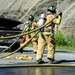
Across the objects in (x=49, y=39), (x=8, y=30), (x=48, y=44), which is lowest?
(x=48, y=44)

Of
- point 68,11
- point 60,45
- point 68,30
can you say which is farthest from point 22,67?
point 68,11

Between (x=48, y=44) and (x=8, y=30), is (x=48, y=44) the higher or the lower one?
the lower one

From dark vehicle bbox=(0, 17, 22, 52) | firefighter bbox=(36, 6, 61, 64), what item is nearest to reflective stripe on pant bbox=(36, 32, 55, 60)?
firefighter bbox=(36, 6, 61, 64)

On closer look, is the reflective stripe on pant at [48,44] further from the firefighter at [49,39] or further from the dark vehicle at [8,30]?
the dark vehicle at [8,30]

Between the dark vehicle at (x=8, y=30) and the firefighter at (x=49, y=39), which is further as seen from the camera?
the dark vehicle at (x=8, y=30)

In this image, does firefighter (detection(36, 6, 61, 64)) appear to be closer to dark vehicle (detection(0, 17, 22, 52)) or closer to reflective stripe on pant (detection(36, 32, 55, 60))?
reflective stripe on pant (detection(36, 32, 55, 60))

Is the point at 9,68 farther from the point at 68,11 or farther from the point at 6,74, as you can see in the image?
the point at 68,11

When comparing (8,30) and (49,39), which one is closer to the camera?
(49,39)

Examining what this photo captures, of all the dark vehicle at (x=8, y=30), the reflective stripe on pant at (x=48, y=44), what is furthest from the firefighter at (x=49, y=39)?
the dark vehicle at (x=8, y=30)

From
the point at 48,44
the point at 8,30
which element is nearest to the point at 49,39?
the point at 48,44

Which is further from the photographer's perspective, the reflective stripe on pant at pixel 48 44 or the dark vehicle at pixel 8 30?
the dark vehicle at pixel 8 30

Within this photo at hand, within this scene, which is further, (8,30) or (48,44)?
(8,30)

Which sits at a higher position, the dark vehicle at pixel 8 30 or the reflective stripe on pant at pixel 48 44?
the dark vehicle at pixel 8 30

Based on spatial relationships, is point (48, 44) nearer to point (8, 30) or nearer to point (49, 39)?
point (49, 39)
